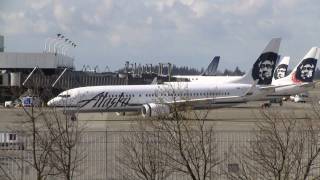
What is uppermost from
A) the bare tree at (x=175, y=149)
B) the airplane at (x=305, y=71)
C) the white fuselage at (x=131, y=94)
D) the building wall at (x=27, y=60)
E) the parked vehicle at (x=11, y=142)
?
the building wall at (x=27, y=60)

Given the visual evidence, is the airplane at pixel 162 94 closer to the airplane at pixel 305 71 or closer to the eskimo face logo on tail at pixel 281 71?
the airplane at pixel 305 71

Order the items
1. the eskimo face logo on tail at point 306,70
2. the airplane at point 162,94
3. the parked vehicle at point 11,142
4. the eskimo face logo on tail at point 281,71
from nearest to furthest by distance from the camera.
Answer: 1. the parked vehicle at point 11,142
2. the airplane at point 162,94
3. the eskimo face logo on tail at point 306,70
4. the eskimo face logo on tail at point 281,71

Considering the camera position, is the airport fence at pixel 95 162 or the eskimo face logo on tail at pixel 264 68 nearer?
the airport fence at pixel 95 162

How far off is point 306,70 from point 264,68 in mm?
11073

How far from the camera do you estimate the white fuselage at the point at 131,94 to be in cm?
6103

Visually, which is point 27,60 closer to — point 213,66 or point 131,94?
point 213,66

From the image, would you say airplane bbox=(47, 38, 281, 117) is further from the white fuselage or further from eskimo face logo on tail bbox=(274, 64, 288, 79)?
eskimo face logo on tail bbox=(274, 64, 288, 79)

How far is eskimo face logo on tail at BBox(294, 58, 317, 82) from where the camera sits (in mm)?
83062

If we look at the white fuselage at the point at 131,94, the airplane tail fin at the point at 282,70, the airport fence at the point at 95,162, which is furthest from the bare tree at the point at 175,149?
the airplane tail fin at the point at 282,70

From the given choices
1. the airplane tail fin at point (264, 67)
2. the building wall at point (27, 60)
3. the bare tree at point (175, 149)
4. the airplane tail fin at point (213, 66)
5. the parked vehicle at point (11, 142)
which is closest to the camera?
the bare tree at point (175, 149)

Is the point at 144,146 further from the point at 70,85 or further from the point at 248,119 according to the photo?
the point at 70,85

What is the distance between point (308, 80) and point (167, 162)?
67684mm

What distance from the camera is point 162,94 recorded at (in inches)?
2581

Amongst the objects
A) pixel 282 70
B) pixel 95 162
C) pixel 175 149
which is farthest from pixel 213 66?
pixel 175 149
